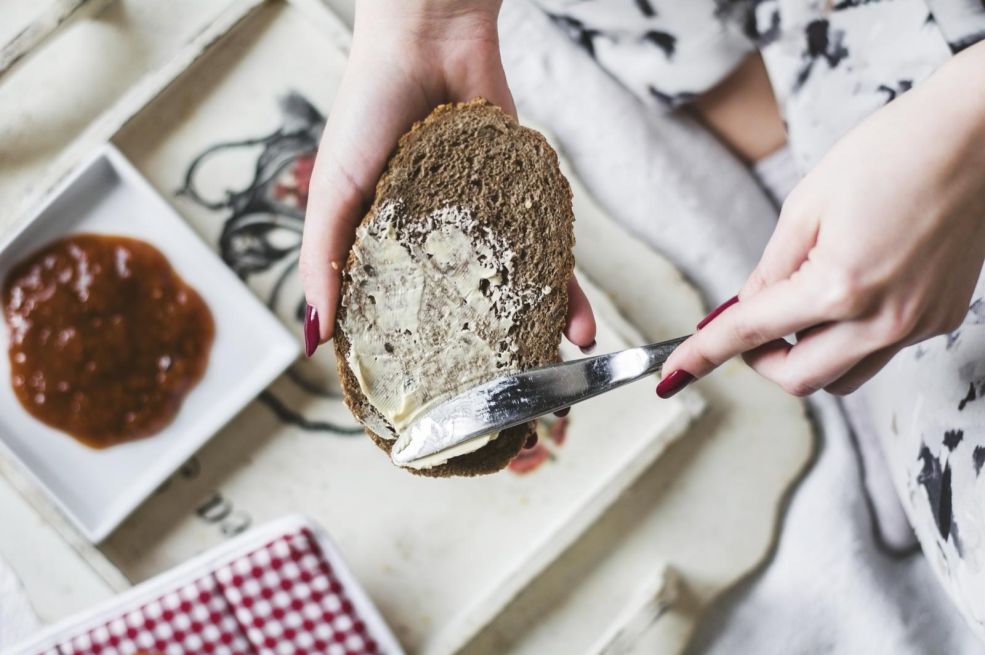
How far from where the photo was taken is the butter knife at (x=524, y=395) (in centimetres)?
66

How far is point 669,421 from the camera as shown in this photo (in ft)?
3.08

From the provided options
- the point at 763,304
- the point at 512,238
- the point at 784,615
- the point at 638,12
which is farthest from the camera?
the point at 784,615

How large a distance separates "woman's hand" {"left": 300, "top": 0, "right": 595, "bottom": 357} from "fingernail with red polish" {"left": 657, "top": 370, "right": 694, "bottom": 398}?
0.32 ft

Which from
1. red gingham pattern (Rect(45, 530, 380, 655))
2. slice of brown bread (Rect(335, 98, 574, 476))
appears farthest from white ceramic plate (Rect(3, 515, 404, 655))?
slice of brown bread (Rect(335, 98, 574, 476))

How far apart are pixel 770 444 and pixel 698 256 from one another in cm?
24

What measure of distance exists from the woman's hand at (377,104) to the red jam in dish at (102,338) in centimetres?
28

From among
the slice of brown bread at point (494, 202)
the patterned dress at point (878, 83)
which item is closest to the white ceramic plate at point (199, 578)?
the slice of brown bread at point (494, 202)

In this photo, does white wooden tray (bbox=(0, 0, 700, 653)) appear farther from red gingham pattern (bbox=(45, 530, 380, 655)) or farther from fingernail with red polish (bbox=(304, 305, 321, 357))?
fingernail with red polish (bbox=(304, 305, 321, 357))

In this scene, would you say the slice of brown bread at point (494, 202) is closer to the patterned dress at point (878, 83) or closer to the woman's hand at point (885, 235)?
the woman's hand at point (885, 235)

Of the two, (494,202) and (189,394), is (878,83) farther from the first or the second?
(189,394)

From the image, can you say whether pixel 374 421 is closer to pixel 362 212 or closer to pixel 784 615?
pixel 362 212

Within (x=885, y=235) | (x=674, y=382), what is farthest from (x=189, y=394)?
(x=885, y=235)

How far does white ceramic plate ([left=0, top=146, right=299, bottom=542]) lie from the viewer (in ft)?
3.02

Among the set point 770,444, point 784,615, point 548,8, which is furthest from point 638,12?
point 784,615
